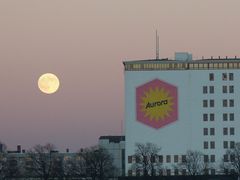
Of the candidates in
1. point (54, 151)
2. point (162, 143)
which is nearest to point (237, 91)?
point (162, 143)

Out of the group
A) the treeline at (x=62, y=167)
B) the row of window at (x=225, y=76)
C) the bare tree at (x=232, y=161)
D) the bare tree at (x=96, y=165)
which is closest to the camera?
the bare tree at (x=232, y=161)

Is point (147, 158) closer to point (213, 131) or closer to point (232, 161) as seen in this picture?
point (232, 161)

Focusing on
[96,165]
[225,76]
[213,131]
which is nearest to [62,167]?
[96,165]

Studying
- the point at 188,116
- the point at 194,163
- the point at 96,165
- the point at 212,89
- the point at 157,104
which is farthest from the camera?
the point at 212,89

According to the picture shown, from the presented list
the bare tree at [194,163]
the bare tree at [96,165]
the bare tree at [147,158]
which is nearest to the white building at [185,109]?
the bare tree at [194,163]

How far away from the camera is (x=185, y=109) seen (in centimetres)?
15125

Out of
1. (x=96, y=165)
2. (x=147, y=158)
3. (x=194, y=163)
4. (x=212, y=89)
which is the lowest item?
(x=96, y=165)

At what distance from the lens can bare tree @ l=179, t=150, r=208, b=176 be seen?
461ft

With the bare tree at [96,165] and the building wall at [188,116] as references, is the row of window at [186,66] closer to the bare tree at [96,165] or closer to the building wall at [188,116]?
the building wall at [188,116]

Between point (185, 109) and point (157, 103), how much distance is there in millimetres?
4446

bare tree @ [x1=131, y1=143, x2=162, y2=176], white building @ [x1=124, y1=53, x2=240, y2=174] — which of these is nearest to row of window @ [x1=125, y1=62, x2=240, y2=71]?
white building @ [x1=124, y1=53, x2=240, y2=174]

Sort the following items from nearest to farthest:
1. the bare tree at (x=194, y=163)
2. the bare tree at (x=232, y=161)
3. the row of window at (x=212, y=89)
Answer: the bare tree at (x=232, y=161) < the bare tree at (x=194, y=163) < the row of window at (x=212, y=89)

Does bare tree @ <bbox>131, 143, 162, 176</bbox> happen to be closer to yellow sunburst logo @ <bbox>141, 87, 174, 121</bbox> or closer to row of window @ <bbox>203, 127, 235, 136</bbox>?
yellow sunburst logo @ <bbox>141, 87, 174, 121</bbox>

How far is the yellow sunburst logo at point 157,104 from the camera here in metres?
151
